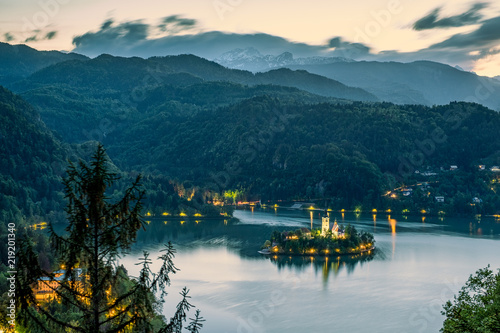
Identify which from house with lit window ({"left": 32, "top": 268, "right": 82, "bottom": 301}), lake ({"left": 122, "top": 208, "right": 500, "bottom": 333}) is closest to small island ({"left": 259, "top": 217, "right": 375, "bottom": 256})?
lake ({"left": 122, "top": 208, "right": 500, "bottom": 333})

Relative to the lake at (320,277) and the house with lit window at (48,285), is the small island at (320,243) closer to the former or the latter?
the lake at (320,277)

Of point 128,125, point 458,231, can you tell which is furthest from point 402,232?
point 128,125

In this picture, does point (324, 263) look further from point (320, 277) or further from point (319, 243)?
point (320, 277)

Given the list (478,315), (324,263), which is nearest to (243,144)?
(324,263)

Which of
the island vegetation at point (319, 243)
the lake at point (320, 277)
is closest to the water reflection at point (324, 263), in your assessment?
the lake at point (320, 277)

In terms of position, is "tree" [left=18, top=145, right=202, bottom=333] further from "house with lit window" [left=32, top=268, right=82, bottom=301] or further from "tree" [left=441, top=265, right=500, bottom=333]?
"tree" [left=441, top=265, right=500, bottom=333]
